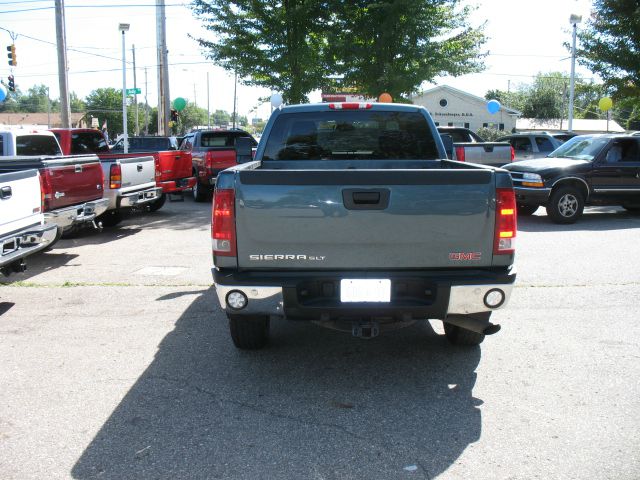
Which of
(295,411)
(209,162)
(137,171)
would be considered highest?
(209,162)

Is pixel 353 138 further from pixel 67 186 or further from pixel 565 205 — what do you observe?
pixel 565 205

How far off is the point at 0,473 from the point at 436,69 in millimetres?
19338

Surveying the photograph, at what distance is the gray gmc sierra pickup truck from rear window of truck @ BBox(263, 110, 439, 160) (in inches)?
77.0

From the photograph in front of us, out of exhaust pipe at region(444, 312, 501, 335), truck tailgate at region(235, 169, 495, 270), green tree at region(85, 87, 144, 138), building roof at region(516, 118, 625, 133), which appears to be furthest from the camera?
green tree at region(85, 87, 144, 138)

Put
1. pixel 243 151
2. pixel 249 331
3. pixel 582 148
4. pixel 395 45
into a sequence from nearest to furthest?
pixel 249 331 → pixel 243 151 → pixel 582 148 → pixel 395 45

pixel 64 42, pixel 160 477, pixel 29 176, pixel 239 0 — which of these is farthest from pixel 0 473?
pixel 64 42

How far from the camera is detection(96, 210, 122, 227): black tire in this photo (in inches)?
455

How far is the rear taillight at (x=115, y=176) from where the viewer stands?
421 inches

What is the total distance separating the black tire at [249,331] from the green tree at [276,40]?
1566 cm

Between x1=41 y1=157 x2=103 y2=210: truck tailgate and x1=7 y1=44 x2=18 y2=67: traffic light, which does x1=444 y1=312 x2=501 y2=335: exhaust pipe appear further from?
x1=7 y1=44 x2=18 y2=67: traffic light

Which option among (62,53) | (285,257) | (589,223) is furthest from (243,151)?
(62,53)

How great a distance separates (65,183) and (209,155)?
7.39m

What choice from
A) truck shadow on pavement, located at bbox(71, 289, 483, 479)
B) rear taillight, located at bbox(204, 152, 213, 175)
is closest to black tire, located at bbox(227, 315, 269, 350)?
truck shadow on pavement, located at bbox(71, 289, 483, 479)

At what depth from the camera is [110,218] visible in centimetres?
1173
